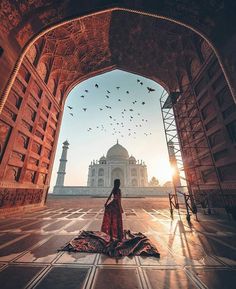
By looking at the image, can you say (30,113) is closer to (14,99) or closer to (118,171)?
(14,99)

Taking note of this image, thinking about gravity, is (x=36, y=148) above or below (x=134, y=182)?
below

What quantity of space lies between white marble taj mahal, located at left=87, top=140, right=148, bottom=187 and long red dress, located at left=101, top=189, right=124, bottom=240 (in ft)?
142

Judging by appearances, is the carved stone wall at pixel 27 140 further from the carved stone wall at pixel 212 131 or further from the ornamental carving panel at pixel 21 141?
the carved stone wall at pixel 212 131

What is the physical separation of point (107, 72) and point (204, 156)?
37.9 feet

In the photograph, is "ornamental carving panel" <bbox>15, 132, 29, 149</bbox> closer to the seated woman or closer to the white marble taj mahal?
the seated woman

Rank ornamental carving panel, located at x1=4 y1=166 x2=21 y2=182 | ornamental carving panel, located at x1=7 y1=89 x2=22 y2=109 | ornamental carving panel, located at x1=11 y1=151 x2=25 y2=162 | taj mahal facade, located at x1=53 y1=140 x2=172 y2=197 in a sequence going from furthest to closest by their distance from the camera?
1. taj mahal facade, located at x1=53 y1=140 x2=172 y2=197
2. ornamental carving panel, located at x1=11 y1=151 x2=25 y2=162
3. ornamental carving panel, located at x1=7 y1=89 x2=22 y2=109
4. ornamental carving panel, located at x1=4 y1=166 x2=21 y2=182

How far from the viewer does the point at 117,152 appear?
51.1 metres

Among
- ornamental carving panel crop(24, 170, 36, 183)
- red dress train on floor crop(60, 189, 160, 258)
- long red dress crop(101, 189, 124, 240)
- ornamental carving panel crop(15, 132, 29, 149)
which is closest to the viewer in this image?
red dress train on floor crop(60, 189, 160, 258)

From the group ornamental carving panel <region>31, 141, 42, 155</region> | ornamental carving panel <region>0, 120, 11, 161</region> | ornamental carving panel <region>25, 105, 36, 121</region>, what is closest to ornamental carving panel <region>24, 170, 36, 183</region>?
ornamental carving panel <region>31, 141, 42, 155</region>

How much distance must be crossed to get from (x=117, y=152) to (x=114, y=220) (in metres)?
47.6

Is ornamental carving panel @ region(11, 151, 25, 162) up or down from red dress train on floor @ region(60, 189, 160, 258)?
up

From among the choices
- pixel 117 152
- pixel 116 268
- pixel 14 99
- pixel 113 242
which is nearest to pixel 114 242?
pixel 113 242

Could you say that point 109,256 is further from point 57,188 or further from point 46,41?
point 57,188

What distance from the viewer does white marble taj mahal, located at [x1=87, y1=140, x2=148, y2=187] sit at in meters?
47.0
